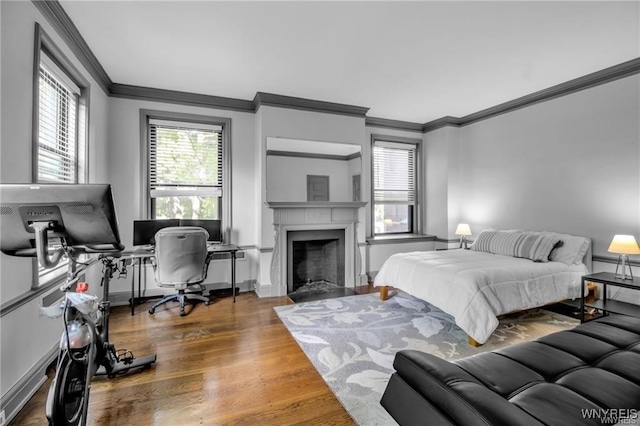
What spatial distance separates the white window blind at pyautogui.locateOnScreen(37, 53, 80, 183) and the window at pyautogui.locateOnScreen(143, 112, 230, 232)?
3.29ft

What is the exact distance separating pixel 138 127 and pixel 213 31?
1.92 meters

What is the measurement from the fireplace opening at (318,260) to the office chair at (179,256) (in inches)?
55.7

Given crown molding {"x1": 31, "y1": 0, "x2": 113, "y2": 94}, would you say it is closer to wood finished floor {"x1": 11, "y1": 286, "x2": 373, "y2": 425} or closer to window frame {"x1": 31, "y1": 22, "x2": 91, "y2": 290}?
window frame {"x1": 31, "y1": 22, "x2": 91, "y2": 290}

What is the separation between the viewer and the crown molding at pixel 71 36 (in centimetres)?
213

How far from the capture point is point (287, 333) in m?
2.89

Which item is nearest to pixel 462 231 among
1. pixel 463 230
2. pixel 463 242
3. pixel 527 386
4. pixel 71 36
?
pixel 463 230

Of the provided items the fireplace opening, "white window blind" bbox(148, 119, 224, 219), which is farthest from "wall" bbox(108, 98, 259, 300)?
the fireplace opening

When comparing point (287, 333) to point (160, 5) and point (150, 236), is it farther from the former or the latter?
point (160, 5)

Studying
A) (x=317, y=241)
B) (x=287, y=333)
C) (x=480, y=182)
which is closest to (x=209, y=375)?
(x=287, y=333)

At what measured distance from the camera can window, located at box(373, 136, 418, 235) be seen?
17.1 feet

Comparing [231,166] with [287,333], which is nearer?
[287,333]

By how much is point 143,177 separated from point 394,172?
4.01 m

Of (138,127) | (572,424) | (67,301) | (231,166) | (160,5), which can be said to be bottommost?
(572,424)

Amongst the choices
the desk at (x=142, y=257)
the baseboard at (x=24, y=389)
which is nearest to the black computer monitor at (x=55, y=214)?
the baseboard at (x=24, y=389)
